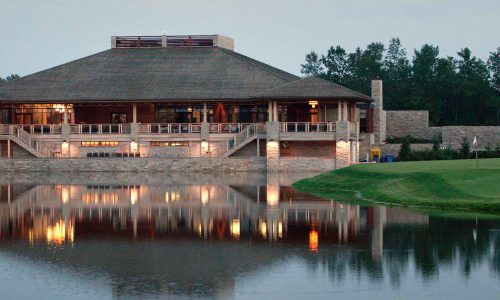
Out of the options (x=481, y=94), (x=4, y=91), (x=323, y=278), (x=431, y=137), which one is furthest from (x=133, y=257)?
(x=481, y=94)

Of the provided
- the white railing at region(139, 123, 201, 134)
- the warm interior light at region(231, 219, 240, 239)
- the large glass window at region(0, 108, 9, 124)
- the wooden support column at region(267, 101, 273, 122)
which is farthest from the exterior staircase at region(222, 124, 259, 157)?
the warm interior light at region(231, 219, 240, 239)

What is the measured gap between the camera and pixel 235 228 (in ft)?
107

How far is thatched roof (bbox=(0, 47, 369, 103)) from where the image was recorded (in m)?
76.7

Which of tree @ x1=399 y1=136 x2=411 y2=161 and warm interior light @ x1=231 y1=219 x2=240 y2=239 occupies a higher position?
tree @ x1=399 y1=136 x2=411 y2=161

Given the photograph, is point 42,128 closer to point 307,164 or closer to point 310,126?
point 310,126

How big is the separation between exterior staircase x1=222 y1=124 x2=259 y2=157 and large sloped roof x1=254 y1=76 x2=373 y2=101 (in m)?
3.01

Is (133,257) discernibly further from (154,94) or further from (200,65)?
(200,65)

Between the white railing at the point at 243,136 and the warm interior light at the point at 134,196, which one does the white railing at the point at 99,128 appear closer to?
the white railing at the point at 243,136

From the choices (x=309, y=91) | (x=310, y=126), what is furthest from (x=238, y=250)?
(x=310, y=126)

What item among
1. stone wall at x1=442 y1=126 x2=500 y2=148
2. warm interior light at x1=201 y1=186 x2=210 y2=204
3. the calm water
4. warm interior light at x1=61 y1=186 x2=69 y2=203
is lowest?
the calm water

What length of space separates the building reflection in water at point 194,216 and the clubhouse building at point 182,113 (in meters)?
24.9

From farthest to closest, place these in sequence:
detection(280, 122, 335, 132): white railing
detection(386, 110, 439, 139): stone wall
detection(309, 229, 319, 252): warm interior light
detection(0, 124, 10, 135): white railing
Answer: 1. detection(386, 110, 439, 139): stone wall
2. detection(0, 124, 10, 135): white railing
3. detection(280, 122, 335, 132): white railing
4. detection(309, 229, 319, 252): warm interior light

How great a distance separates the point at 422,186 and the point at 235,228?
12.7m

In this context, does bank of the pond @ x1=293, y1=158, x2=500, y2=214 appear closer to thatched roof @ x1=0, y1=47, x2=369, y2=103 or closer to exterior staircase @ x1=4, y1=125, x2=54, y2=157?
thatched roof @ x1=0, y1=47, x2=369, y2=103
